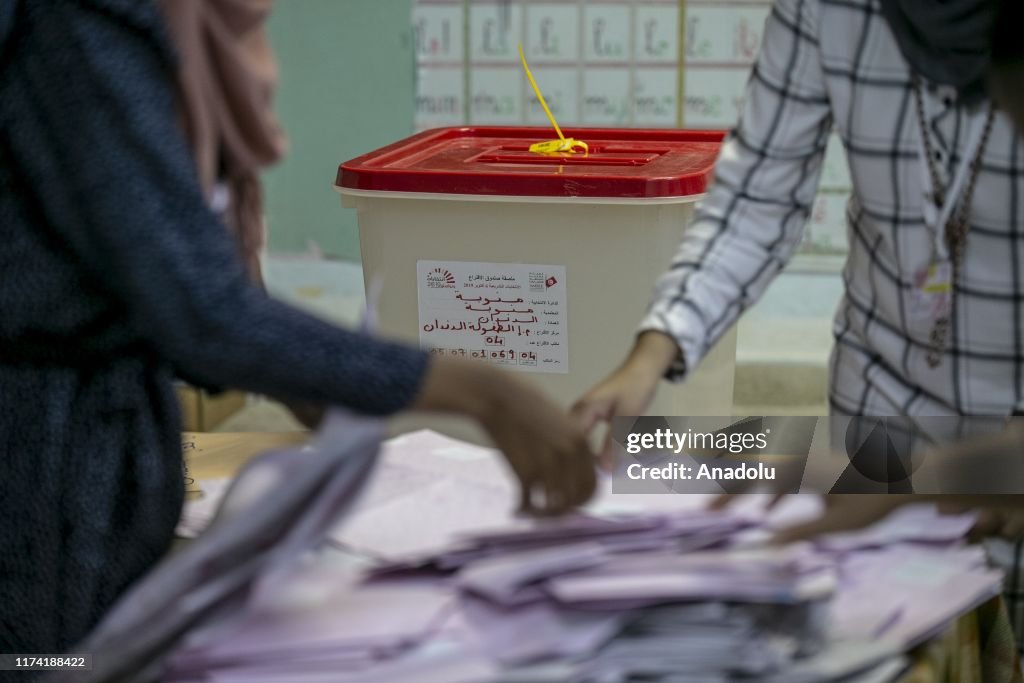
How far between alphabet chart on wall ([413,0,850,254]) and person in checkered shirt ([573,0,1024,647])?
65.6 inches

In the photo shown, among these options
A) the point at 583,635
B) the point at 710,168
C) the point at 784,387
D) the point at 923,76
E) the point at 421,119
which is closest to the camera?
the point at 583,635

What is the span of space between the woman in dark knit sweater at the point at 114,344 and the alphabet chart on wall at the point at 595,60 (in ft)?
6.50

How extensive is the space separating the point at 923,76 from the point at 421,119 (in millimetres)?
1969

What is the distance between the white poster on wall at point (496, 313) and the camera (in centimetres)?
145

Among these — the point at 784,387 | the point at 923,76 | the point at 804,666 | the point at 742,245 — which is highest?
the point at 923,76

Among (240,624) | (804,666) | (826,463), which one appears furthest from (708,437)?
(240,624)

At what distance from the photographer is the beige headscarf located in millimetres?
706

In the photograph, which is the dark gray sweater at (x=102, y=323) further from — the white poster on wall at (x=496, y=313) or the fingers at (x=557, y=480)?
the white poster on wall at (x=496, y=313)

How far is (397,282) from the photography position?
153cm

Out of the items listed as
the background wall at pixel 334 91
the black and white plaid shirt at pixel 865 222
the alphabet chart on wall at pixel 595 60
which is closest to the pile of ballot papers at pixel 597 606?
the black and white plaid shirt at pixel 865 222

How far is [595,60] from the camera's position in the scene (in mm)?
2674

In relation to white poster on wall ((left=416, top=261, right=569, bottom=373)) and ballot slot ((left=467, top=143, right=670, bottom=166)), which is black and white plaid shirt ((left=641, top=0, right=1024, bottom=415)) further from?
ballot slot ((left=467, top=143, right=670, bottom=166))

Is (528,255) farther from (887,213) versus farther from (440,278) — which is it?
(887,213)

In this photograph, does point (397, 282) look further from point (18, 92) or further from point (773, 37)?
point (18, 92)
